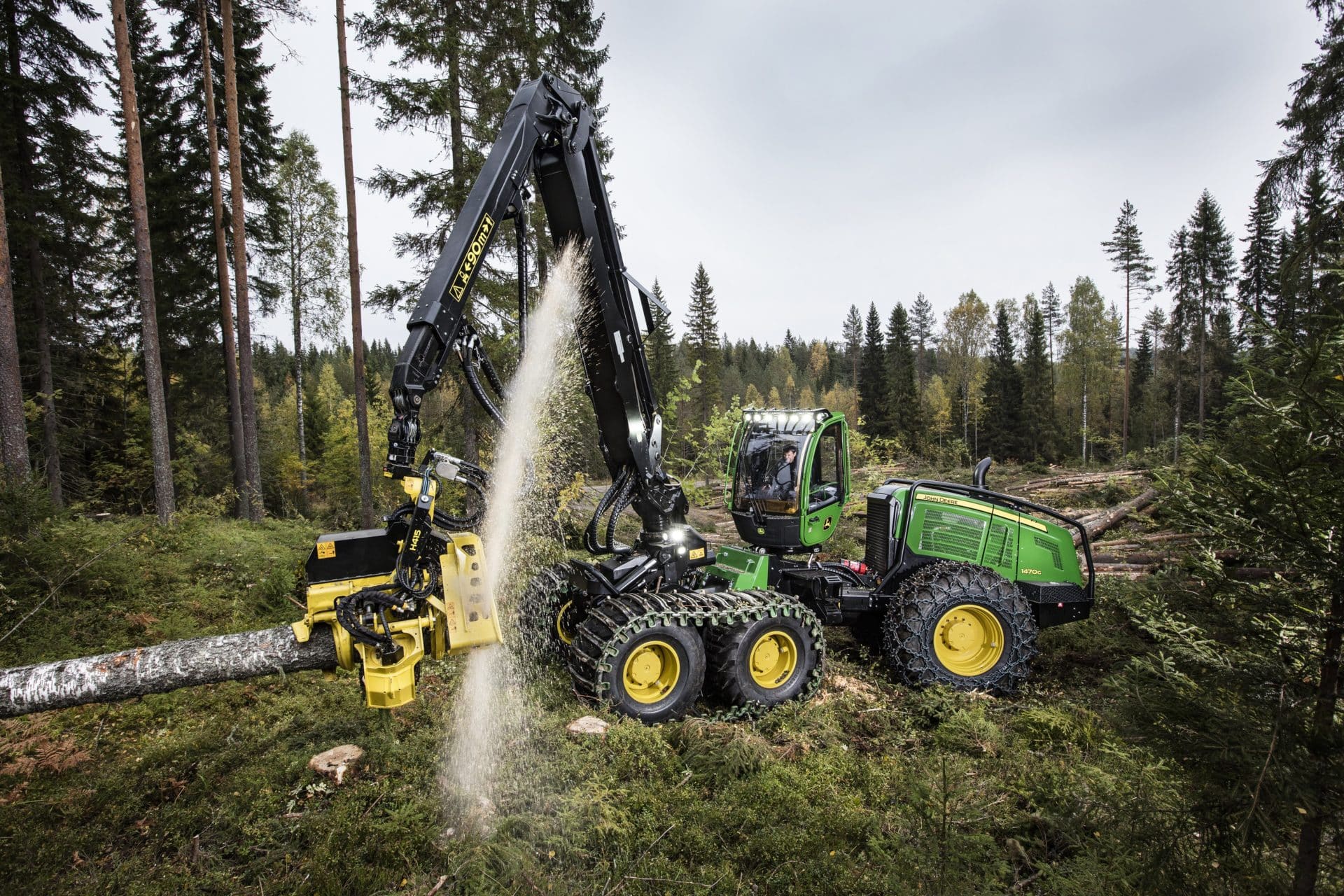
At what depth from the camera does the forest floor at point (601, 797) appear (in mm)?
3000

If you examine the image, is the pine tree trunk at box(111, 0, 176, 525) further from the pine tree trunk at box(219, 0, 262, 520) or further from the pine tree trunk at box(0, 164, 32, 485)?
the pine tree trunk at box(219, 0, 262, 520)

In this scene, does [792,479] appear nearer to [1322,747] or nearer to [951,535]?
[951,535]

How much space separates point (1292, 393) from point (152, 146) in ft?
73.6

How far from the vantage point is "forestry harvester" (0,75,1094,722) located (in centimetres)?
360

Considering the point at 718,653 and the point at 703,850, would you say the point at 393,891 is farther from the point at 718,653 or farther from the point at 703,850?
the point at 718,653

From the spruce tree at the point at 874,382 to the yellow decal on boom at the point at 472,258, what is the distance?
44.0 m

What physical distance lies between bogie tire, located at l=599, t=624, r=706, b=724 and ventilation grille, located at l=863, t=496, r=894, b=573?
7.74 feet

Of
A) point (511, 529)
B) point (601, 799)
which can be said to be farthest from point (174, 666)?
point (601, 799)

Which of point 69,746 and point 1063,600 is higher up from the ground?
point 1063,600

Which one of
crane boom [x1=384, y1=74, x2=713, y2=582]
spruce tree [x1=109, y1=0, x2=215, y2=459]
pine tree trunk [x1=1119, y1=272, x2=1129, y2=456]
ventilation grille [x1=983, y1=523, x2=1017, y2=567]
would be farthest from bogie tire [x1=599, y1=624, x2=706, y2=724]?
pine tree trunk [x1=1119, y1=272, x2=1129, y2=456]

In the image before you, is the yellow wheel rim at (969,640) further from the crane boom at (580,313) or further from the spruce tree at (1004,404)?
the spruce tree at (1004,404)

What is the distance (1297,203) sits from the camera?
10648 mm

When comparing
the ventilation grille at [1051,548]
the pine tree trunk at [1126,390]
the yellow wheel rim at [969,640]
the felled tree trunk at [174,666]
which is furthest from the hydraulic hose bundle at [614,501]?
the pine tree trunk at [1126,390]

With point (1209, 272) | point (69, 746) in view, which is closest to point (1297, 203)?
point (69, 746)
